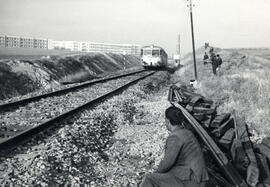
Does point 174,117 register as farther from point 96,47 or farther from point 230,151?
point 96,47

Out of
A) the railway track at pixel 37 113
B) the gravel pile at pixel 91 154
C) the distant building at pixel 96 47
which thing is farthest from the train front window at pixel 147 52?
the distant building at pixel 96 47

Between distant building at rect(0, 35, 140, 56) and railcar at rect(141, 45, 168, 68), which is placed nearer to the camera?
railcar at rect(141, 45, 168, 68)

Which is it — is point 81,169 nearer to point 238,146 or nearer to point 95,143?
point 95,143

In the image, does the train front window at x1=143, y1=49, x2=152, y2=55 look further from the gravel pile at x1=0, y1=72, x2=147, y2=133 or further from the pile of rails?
the pile of rails

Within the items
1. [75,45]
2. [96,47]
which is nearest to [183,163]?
[96,47]

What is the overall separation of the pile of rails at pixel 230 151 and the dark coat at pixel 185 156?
1234 mm

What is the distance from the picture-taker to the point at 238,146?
6.31m

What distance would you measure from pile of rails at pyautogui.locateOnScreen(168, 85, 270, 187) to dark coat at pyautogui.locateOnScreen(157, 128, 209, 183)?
4.05ft

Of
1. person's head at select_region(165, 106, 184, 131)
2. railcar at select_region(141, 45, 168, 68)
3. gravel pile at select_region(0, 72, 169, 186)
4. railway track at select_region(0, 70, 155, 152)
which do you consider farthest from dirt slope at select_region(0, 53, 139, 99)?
person's head at select_region(165, 106, 184, 131)

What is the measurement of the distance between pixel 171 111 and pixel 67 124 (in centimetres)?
569

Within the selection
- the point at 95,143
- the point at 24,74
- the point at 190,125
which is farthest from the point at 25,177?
the point at 24,74

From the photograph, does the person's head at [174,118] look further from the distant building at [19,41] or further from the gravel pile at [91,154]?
the distant building at [19,41]

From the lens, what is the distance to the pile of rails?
5277 millimetres

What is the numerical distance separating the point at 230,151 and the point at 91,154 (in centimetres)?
286
